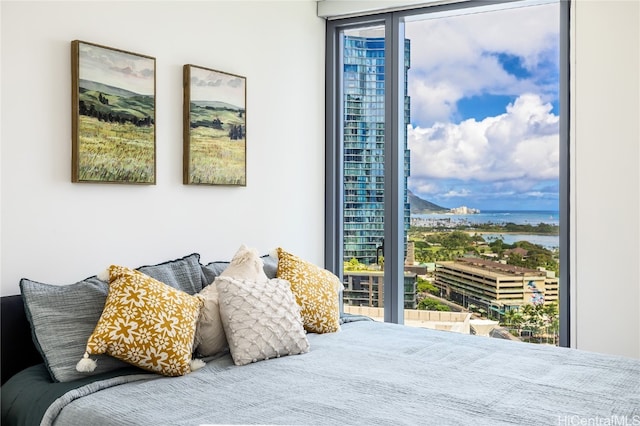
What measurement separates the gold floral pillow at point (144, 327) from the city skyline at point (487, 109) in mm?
2065

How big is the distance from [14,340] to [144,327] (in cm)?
50

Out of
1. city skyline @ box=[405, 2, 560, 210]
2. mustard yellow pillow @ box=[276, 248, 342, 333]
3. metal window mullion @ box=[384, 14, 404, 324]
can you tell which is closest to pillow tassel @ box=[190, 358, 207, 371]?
mustard yellow pillow @ box=[276, 248, 342, 333]

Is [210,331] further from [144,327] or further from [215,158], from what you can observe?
[215,158]

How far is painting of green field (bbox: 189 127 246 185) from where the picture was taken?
3238 millimetres

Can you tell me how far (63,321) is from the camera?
2.31 m

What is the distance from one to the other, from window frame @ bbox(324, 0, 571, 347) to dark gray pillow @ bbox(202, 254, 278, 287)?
3.15 ft

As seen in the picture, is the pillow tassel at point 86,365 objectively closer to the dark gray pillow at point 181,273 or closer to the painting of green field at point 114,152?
the dark gray pillow at point 181,273

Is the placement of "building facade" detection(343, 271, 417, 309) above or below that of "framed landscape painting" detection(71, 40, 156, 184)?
below

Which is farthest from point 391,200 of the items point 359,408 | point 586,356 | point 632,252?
point 359,408

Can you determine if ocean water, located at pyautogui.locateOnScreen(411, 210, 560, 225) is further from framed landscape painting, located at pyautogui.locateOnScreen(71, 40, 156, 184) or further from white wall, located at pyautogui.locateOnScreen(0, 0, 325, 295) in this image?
framed landscape painting, located at pyautogui.locateOnScreen(71, 40, 156, 184)

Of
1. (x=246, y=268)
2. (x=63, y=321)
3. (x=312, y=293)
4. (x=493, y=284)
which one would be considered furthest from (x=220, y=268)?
(x=493, y=284)

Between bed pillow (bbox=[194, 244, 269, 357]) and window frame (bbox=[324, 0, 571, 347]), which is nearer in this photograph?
bed pillow (bbox=[194, 244, 269, 357])

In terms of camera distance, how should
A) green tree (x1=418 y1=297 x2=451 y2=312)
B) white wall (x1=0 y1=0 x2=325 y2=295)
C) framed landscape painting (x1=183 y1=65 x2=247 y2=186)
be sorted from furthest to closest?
1. green tree (x1=418 y1=297 x2=451 y2=312)
2. framed landscape painting (x1=183 y1=65 x2=247 y2=186)
3. white wall (x1=0 y1=0 x2=325 y2=295)

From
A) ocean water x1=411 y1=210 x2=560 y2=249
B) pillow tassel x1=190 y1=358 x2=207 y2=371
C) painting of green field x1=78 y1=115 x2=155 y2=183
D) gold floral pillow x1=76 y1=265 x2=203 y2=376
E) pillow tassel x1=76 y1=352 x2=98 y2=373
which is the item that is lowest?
→ pillow tassel x1=190 y1=358 x2=207 y2=371
